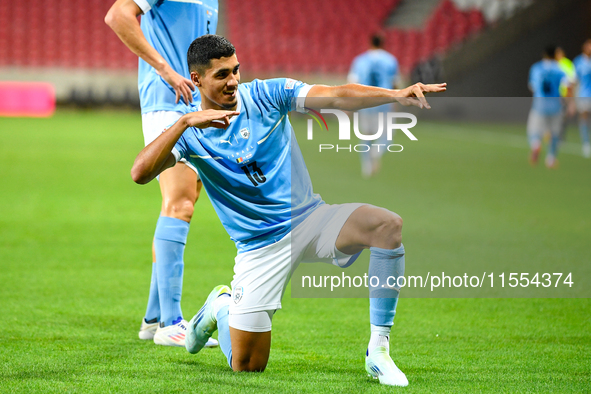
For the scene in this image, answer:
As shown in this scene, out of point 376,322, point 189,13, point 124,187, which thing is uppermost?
point 189,13

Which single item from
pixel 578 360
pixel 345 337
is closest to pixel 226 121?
pixel 345 337

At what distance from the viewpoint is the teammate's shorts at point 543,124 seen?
1193cm

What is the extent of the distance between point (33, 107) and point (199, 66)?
874 inches

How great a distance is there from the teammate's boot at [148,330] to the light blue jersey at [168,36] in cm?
115

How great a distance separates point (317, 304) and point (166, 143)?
6.54ft

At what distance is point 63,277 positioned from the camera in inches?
204

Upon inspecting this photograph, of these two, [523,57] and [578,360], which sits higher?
[523,57]

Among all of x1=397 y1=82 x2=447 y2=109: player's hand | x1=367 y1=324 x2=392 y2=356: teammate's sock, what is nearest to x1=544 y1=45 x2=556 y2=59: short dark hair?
x1=397 y1=82 x2=447 y2=109: player's hand

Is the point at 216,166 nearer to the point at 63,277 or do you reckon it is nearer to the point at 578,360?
the point at 578,360

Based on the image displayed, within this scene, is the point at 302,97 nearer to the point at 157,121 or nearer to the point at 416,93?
the point at 416,93

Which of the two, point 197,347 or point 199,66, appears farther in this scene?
point 197,347

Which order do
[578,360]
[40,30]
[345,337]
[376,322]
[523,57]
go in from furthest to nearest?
1. [40,30]
2. [523,57]
3. [345,337]
4. [578,360]
5. [376,322]

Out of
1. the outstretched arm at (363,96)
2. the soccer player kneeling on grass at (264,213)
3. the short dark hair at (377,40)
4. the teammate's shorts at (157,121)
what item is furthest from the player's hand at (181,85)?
the short dark hair at (377,40)

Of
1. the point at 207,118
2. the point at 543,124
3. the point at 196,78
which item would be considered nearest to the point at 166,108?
the point at 196,78
